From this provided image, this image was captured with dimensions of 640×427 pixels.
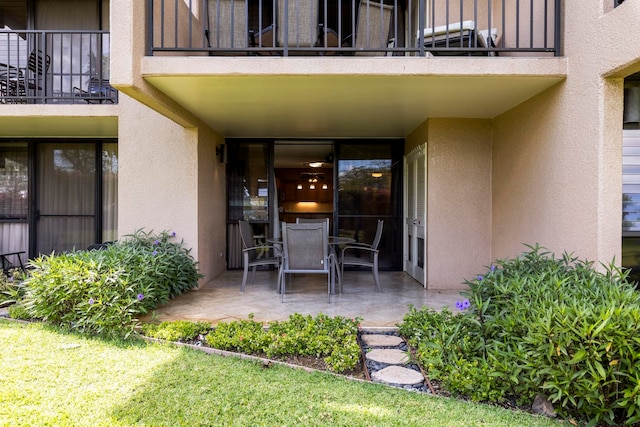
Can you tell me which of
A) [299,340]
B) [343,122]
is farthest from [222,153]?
[299,340]

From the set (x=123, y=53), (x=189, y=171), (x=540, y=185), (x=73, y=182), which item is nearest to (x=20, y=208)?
(x=73, y=182)

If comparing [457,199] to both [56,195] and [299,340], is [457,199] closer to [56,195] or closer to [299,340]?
[299,340]

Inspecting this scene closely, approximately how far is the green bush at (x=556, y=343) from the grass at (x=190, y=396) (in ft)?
0.64

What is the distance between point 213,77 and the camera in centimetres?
339

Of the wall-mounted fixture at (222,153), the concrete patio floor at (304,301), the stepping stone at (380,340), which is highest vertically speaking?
the wall-mounted fixture at (222,153)

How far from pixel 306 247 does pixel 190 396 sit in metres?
2.38

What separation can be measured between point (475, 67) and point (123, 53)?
3.07m

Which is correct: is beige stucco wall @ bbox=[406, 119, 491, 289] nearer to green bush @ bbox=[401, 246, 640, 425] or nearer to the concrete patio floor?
the concrete patio floor

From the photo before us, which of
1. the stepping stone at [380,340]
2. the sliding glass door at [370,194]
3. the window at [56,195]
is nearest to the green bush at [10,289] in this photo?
the window at [56,195]

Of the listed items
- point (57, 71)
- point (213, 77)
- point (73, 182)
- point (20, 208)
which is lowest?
point (20, 208)

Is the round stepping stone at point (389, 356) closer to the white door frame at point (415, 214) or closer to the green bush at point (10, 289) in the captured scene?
the white door frame at point (415, 214)

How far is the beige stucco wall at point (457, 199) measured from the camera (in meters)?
5.12

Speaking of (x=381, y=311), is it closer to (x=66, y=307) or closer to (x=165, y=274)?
(x=165, y=274)

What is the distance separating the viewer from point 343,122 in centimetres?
532
